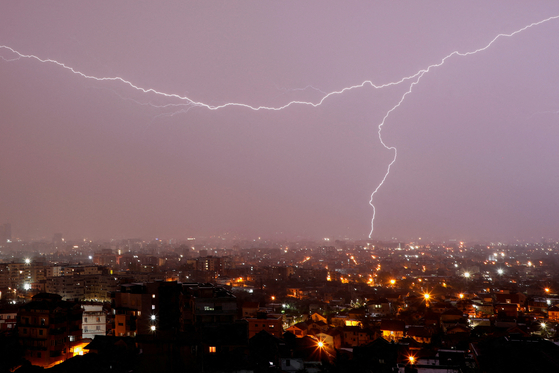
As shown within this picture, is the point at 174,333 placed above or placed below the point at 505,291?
above

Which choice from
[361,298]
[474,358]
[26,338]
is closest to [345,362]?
[474,358]

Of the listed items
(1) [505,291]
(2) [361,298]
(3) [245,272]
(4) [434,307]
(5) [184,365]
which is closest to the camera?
(5) [184,365]

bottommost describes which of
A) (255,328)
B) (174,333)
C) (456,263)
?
(456,263)

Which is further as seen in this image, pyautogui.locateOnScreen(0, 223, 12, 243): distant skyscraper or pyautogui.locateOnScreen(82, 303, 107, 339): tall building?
pyautogui.locateOnScreen(0, 223, 12, 243): distant skyscraper

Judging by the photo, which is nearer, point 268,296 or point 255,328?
point 255,328

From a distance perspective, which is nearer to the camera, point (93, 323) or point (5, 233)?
point (93, 323)

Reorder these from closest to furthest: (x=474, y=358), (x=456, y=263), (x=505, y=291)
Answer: (x=474, y=358) → (x=505, y=291) → (x=456, y=263)

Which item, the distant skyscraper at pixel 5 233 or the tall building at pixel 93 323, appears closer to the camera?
the tall building at pixel 93 323

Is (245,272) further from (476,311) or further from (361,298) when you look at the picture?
(476,311)

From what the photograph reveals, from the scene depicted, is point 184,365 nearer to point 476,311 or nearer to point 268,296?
point 476,311
